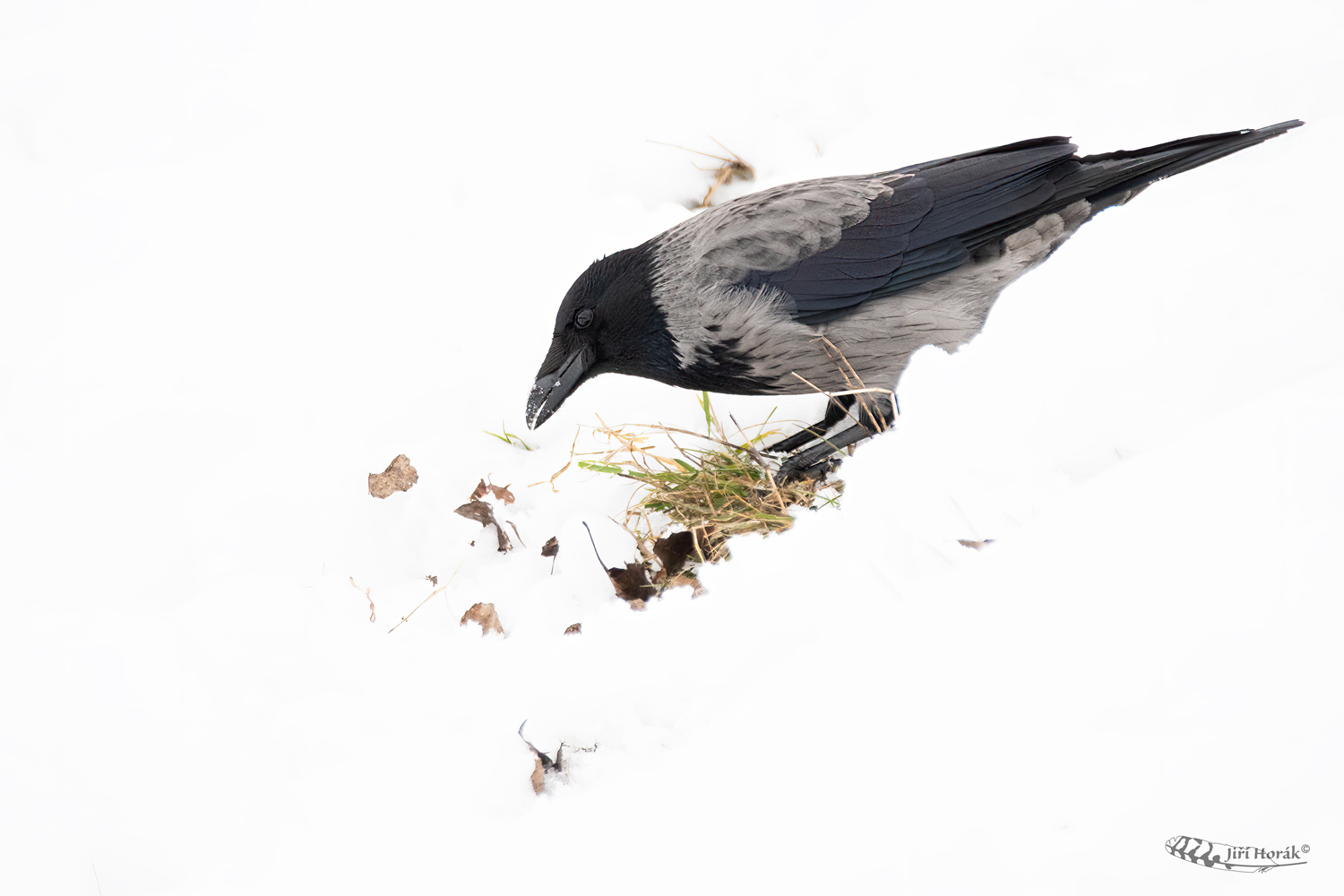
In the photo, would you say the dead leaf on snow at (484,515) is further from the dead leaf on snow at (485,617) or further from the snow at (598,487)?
the dead leaf on snow at (485,617)

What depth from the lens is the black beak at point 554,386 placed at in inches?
154

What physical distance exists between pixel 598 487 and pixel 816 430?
3.30ft

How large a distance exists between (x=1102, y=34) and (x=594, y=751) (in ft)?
14.6

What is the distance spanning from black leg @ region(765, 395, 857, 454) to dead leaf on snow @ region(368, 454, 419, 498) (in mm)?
1554

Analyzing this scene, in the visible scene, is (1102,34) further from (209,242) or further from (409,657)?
(209,242)

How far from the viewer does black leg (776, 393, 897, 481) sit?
377 centimetres

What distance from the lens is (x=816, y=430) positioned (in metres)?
4.04

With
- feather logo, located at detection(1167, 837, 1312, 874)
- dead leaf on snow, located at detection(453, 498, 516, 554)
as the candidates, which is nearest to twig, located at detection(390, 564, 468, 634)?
dead leaf on snow, located at detection(453, 498, 516, 554)

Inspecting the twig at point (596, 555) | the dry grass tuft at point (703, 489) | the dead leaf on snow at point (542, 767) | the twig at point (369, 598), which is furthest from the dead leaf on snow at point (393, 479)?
the dead leaf on snow at point (542, 767)

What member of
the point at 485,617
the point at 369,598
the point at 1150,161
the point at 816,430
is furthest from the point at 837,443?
the point at 369,598

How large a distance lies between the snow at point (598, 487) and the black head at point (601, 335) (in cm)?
33

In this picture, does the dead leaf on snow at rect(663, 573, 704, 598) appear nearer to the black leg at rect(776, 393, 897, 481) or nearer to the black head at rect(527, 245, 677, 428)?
the black leg at rect(776, 393, 897, 481)

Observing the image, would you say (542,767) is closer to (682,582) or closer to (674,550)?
(682,582)

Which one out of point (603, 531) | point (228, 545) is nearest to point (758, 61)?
point (603, 531)
